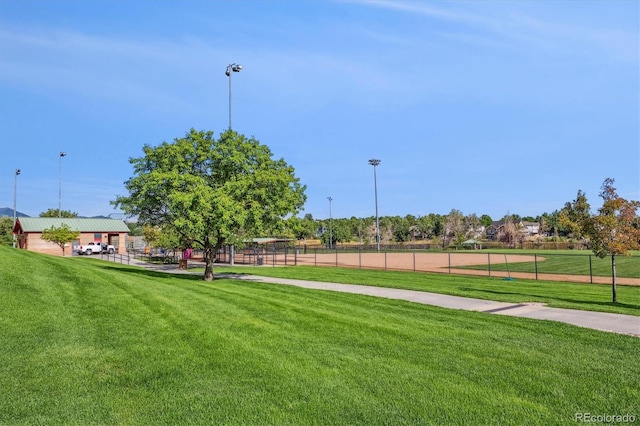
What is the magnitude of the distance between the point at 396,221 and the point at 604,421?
15608cm

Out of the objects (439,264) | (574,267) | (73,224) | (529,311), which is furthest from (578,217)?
(73,224)

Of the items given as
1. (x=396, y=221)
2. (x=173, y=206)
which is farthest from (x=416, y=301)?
(x=396, y=221)

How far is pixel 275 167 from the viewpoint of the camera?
2230 centimetres

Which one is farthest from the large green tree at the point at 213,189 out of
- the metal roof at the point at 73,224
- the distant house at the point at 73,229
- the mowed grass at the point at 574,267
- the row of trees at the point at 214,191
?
the metal roof at the point at 73,224

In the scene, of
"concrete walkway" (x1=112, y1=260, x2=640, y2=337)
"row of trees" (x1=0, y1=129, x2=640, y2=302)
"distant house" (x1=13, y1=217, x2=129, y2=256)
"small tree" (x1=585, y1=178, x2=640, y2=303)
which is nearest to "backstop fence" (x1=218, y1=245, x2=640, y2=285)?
"small tree" (x1=585, y1=178, x2=640, y2=303)

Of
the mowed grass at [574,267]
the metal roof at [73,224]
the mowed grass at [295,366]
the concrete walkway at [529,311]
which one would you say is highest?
the metal roof at [73,224]

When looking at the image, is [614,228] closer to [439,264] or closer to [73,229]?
[439,264]

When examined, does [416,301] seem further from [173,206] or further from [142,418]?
[173,206]

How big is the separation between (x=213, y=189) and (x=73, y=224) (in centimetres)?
5587

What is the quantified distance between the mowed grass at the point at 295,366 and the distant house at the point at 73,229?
58311mm

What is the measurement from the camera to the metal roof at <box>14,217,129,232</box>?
6231 cm

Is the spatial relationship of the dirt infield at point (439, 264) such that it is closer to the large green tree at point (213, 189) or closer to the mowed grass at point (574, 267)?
the mowed grass at point (574, 267)

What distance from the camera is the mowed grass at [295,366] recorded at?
473cm

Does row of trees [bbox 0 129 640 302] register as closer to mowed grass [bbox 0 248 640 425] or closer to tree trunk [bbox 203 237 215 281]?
tree trunk [bbox 203 237 215 281]
